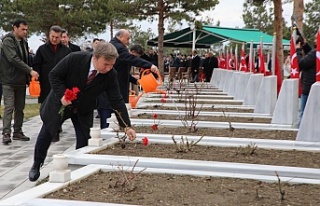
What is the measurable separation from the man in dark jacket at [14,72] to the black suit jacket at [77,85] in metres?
2.87

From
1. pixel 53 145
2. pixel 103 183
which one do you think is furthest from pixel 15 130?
pixel 103 183

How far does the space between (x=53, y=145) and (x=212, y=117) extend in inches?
120

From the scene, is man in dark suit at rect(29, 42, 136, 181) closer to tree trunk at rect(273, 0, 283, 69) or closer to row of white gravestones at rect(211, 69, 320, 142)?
row of white gravestones at rect(211, 69, 320, 142)

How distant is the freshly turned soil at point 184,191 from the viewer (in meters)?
3.60

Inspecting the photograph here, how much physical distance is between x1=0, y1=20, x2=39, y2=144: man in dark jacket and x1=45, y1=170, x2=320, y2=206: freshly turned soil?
399 centimetres

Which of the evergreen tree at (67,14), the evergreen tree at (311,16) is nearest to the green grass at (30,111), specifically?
the evergreen tree at (67,14)

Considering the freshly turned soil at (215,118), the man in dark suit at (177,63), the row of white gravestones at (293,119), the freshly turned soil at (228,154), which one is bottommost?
the freshly turned soil at (228,154)

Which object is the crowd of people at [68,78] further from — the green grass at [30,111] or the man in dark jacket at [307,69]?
the green grass at [30,111]

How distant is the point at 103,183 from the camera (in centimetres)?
410

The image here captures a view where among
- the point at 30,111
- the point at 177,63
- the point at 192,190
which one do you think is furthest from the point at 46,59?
the point at 177,63

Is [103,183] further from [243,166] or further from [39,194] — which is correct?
[243,166]

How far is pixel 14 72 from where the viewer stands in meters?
7.91

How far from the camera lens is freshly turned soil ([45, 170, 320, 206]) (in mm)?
3600

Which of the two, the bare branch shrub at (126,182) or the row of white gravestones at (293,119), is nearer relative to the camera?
the bare branch shrub at (126,182)
